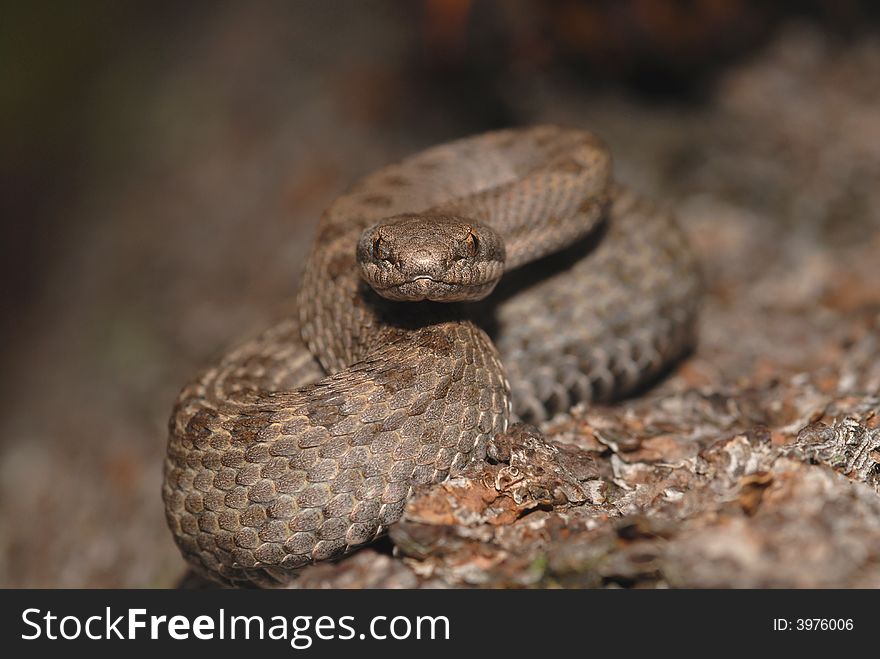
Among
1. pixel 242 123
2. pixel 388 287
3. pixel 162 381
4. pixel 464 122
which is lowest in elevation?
pixel 388 287

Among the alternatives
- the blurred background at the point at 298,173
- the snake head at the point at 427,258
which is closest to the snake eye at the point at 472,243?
the snake head at the point at 427,258

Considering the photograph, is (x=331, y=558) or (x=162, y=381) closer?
(x=331, y=558)

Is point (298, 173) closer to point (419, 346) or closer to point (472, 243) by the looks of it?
point (472, 243)

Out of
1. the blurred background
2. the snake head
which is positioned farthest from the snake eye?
the blurred background

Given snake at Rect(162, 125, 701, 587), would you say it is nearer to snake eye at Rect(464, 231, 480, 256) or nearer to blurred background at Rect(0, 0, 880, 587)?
snake eye at Rect(464, 231, 480, 256)

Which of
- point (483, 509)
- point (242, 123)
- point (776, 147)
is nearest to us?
point (483, 509)

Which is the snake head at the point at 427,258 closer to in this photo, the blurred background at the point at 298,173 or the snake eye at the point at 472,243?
the snake eye at the point at 472,243

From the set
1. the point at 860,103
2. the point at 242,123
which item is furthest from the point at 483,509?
the point at 242,123
